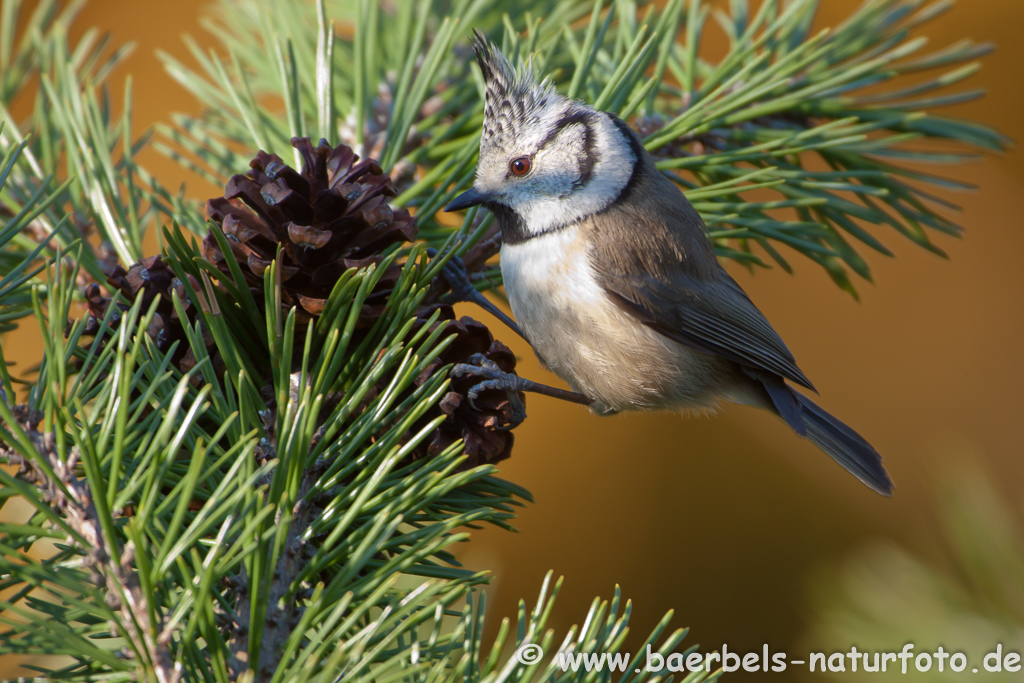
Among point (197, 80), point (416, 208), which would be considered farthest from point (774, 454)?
point (197, 80)

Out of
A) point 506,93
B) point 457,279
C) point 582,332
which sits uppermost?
point 506,93

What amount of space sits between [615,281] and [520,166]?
25cm

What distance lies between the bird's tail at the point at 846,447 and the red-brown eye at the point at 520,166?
0.66 m

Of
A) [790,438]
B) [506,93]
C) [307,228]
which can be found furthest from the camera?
[790,438]

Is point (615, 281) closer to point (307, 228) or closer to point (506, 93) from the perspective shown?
point (506, 93)

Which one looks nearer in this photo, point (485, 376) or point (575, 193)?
point (485, 376)

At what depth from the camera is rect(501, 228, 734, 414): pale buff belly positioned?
1.25 metres

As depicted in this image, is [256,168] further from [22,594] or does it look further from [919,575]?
[919,575]

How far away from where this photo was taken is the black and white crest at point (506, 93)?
3.46 feet

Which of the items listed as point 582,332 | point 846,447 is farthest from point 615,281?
point 846,447

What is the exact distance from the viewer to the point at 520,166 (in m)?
1.28

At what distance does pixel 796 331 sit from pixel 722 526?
535 millimetres

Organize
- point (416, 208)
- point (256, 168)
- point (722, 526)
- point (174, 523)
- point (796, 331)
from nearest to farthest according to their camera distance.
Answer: point (174, 523) → point (256, 168) → point (416, 208) → point (722, 526) → point (796, 331)

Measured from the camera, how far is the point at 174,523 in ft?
1.44
